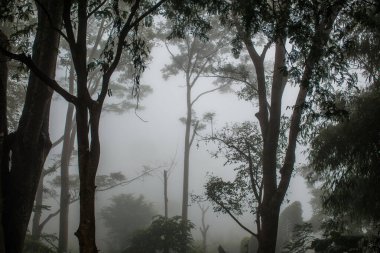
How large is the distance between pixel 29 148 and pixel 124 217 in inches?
935

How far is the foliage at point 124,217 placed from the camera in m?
28.3

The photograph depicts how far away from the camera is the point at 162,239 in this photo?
1591cm

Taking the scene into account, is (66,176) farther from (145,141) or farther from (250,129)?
(145,141)

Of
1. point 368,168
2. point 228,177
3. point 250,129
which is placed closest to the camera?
point 368,168

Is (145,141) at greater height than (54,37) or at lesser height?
greater

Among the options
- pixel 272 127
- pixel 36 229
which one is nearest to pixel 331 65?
pixel 272 127

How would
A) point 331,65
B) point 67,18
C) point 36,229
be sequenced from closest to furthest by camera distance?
point 67,18
point 331,65
point 36,229

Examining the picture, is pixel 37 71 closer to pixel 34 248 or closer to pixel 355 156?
pixel 355 156

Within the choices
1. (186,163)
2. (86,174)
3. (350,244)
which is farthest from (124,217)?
(86,174)

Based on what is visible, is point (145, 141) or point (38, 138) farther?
point (145, 141)

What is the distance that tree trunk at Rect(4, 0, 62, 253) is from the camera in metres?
6.36

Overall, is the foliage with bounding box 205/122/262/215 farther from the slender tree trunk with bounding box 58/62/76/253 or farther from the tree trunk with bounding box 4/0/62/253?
the slender tree trunk with bounding box 58/62/76/253

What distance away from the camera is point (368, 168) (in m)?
10.8

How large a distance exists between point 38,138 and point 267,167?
5648mm
